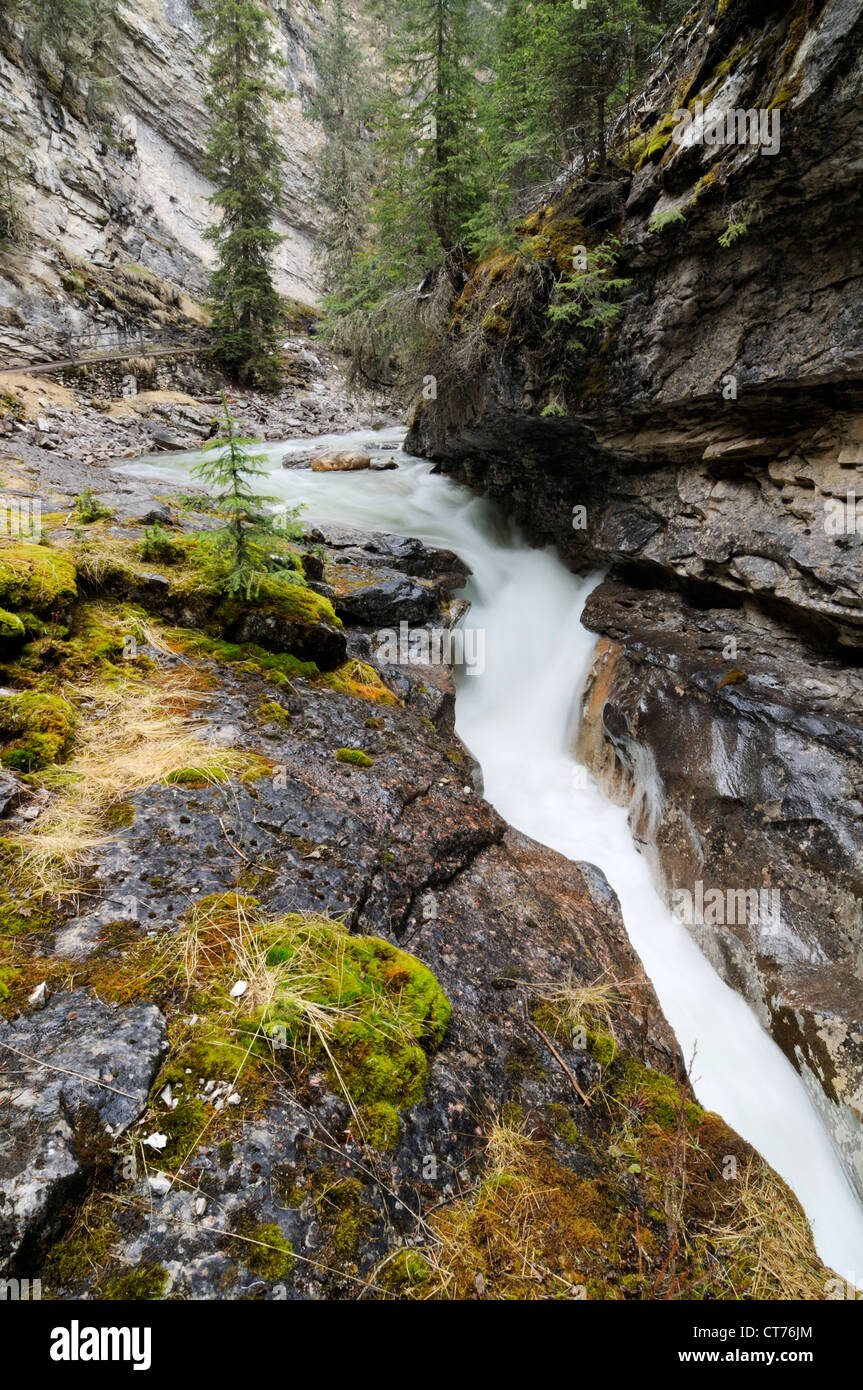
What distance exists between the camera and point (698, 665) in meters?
6.76

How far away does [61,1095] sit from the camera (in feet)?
5.91

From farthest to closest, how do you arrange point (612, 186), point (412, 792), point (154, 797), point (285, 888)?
point (612, 186), point (412, 792), point (154, 797), point (285, 888)

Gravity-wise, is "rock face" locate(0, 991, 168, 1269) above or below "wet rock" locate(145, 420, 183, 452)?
below

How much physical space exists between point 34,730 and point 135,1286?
287 centimetres

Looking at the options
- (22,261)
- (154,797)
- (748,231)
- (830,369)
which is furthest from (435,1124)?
(22,261)

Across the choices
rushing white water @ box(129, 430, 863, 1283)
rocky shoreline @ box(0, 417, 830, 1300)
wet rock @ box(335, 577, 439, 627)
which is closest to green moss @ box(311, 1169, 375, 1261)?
rocky shoreline @ box(0, 417, 830, 1300)

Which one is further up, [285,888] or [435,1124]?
[285,888]

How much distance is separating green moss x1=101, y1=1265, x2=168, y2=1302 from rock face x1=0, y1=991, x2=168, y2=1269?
238 mm

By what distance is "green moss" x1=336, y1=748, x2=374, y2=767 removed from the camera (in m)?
4.39

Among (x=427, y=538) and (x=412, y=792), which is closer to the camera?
(x=412, y=792)

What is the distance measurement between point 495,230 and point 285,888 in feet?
27.4

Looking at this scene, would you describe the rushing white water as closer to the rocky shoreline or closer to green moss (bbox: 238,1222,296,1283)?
the rocky shoreline
